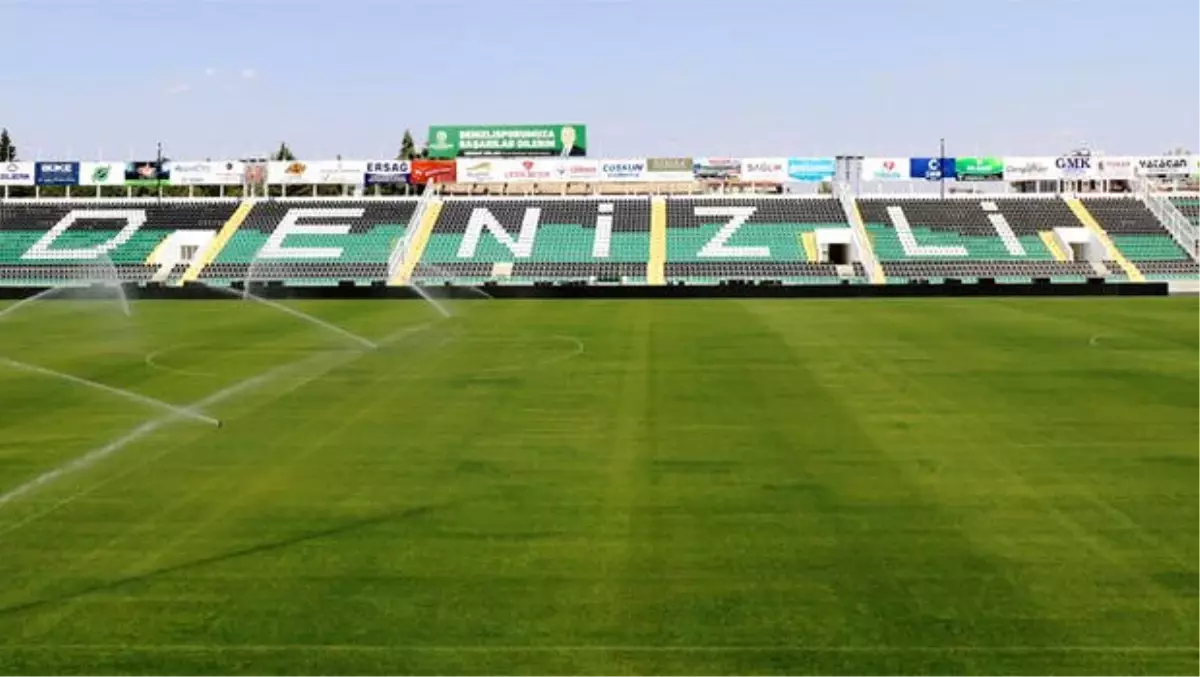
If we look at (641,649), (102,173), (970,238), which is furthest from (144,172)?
(641,649)

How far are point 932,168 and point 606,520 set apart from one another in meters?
59.4

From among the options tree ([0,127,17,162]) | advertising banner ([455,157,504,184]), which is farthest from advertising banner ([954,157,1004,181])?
tree ([0,127,17,162])

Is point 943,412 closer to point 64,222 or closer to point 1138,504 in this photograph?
point 1138,504

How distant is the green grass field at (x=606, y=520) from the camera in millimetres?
6965

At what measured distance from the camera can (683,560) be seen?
28.4 feet

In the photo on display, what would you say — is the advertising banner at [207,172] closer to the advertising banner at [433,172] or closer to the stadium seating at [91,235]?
the stadium seating at [91,235]

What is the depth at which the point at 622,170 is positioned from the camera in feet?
217

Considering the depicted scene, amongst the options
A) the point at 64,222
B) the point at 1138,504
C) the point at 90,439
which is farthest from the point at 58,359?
the point at 64,222

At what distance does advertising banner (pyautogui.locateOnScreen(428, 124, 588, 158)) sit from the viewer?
68125 millimetres

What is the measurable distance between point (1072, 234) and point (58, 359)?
51686mm

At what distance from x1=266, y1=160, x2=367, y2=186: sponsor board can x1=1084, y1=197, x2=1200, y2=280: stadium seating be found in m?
42.6

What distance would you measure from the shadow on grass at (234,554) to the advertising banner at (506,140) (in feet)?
195

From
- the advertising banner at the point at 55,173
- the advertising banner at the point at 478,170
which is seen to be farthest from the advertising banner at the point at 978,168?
the advertising banner at the point at 55,173

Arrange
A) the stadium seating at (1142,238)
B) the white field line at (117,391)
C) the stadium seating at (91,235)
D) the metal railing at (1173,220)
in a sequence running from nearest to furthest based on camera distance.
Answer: the white field line at (117,391) < the stadium seating at (1142,238) < the metal railing at (1173,220) < the stadium seating at (91,235)
